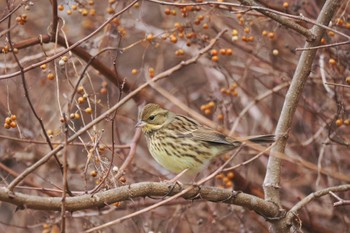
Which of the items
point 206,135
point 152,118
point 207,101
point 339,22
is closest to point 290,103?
point 206,135

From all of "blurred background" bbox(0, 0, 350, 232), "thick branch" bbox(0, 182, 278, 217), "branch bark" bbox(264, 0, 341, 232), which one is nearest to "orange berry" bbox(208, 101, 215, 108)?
"blurred background" bbox(0, 0, 350, 232)

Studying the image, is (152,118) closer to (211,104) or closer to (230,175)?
(211,104)

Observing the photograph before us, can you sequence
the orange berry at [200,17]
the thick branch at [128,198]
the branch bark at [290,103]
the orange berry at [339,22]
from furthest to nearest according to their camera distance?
1. the orange berry at [200,17]
2. the orange berry at [339,22]
3. the branch bark at [290,103]
4. the thick branch at [128,198]

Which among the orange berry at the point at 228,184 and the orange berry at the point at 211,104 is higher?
the orange berry at the point at 211,104

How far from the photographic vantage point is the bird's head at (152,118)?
5.44 meters

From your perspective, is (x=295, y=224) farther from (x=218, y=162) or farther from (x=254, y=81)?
(x=254, y=81)

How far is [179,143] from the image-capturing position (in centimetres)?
546

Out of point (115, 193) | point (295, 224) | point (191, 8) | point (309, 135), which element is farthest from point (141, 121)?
point (309, 135)

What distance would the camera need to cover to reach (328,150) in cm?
712

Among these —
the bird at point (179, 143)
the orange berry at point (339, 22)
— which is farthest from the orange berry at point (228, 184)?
the orange berry at point (339, 22)

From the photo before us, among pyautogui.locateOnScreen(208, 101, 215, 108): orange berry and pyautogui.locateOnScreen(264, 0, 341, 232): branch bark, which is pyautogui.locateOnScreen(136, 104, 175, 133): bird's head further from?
pyautogui.locateOnScreen(264, 0, 341, 232): branch bark

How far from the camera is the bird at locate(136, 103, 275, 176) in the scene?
538 cm

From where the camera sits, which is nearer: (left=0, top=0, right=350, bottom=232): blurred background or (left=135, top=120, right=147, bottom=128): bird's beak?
(left=135, top=120, right=147, bottom=128): bird's beak

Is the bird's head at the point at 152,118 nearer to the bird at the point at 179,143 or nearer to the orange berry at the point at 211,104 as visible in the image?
the bird at the point at 179,143
